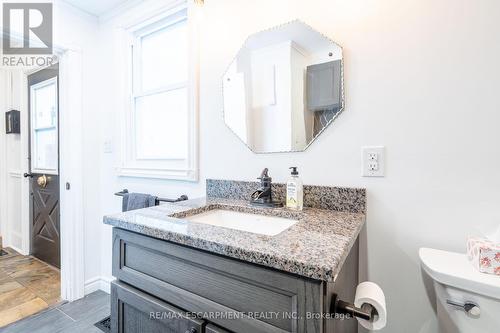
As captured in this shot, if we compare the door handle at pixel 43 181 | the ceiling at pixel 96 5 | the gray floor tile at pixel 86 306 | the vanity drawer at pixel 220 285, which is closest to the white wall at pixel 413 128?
the vanity drawer at pixel 220 285

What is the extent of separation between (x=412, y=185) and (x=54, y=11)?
2483 mm

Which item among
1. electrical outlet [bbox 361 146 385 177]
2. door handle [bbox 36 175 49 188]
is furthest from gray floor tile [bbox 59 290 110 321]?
electrical outlet [bbox 361 146 385 177]

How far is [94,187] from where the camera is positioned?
203 centimetres

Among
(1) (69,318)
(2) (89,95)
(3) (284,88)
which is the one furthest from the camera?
(2) (89,95)

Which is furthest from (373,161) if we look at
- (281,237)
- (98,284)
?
(98,284)

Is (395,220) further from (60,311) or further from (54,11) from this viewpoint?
(54,11)

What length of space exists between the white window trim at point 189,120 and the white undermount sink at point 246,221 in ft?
1.40

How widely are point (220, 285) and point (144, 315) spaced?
38cm

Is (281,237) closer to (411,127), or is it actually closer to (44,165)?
(411,127)

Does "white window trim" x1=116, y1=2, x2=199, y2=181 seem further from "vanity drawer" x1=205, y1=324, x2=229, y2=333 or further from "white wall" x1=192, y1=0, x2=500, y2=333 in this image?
"vanity drawer" x1=205, y1=324, x2=229, y2=333

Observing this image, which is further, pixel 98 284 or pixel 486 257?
pixel 98 284

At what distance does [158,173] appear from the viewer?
1713mm

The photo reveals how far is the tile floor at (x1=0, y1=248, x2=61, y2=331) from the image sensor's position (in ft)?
5.75

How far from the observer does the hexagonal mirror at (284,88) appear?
3.60ft
